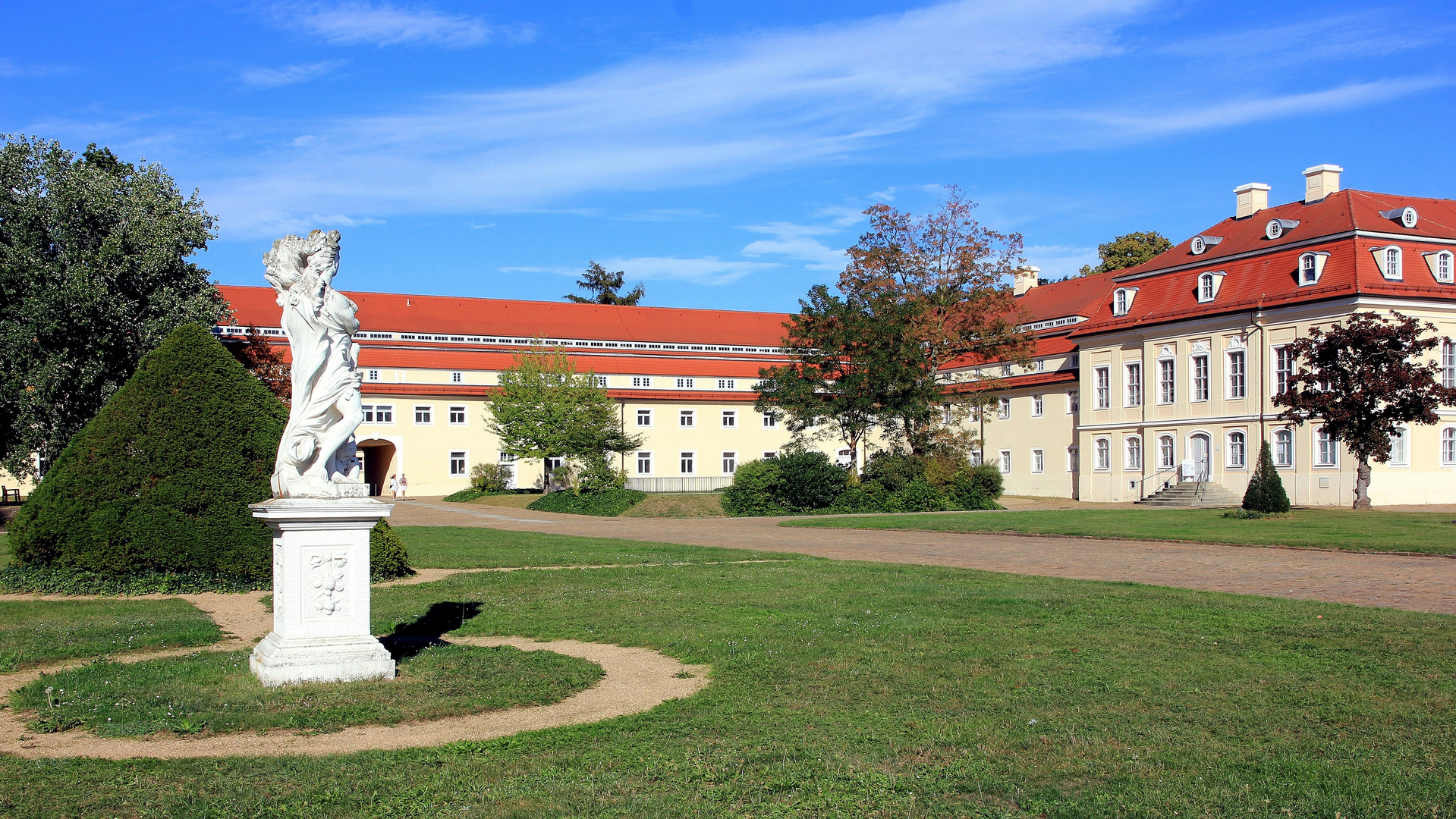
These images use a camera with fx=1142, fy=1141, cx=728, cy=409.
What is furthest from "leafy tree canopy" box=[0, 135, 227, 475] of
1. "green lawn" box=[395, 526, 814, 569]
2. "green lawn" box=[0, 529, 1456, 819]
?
"green lawn" box=[0, 529, 1456, 819]

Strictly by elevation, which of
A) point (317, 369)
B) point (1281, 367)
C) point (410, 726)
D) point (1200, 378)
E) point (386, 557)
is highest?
point (1281, 367)

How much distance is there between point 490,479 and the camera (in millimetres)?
54719

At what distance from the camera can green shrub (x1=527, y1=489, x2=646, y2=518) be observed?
41.2m

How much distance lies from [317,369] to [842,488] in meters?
33.5

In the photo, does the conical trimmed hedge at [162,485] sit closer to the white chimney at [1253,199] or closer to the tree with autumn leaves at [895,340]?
the tree with autumn leaves at [895,340]

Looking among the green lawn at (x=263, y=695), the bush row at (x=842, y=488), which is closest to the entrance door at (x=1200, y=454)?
the bush row at (x=842, y=488)

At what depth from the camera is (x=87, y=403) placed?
107 ft

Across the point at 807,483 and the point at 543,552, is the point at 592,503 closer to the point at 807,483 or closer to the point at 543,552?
the point at 807,483

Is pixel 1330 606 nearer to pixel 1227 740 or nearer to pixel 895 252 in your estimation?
pixel 1227 740

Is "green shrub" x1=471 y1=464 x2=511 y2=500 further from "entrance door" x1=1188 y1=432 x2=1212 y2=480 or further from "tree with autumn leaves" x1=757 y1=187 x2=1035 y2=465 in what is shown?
"entrance door" x1=1188 y1=432 x2=1212 y2=480

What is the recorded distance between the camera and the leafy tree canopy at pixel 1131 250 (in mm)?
68562

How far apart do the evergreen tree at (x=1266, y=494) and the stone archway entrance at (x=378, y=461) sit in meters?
40.2

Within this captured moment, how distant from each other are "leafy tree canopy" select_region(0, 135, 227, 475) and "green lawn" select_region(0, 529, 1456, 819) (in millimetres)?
25512

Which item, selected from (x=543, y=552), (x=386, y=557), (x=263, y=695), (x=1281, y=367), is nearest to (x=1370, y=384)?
(x=1281, y=367)
